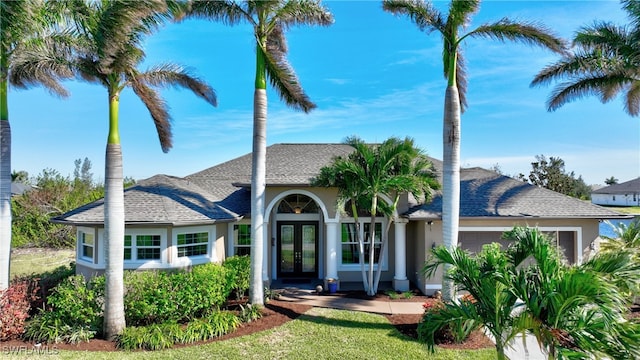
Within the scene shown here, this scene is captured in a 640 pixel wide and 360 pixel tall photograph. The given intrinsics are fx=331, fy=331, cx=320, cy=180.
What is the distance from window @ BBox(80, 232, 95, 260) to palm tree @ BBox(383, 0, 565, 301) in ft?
42.0

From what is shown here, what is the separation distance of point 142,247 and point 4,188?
4380mm

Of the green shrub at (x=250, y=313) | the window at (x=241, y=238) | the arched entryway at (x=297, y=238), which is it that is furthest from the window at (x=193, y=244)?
the arched entryway at (x=297, y=238)

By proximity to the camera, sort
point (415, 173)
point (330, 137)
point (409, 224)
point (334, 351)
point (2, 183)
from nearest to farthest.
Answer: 1. point (334, 351)
2. point (2, 183)
3. point (415, 173)
4. point (409, 224)
5. point (330, 137)

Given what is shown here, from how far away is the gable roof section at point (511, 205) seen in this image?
13.1 meters

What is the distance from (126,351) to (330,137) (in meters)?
15.5

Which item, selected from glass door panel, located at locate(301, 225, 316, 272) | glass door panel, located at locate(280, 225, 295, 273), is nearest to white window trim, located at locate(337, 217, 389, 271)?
glass door panel, located at locate(301, 225, 316, 272)

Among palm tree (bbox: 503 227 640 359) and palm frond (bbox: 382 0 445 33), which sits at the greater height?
palm frond (bbox: 382 0 445 33)

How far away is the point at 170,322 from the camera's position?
32.4ft

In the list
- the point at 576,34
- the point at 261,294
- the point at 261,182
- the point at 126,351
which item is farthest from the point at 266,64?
the point at 576,34

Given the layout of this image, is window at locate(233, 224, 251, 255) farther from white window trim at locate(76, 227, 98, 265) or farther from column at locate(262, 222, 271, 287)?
white window trim at locate(76, 227, 98, 265)

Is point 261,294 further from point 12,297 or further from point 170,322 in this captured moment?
point 12,297

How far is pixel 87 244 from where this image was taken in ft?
41.7

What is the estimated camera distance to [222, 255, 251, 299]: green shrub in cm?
1187

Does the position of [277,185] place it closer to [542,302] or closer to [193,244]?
[193,244]
